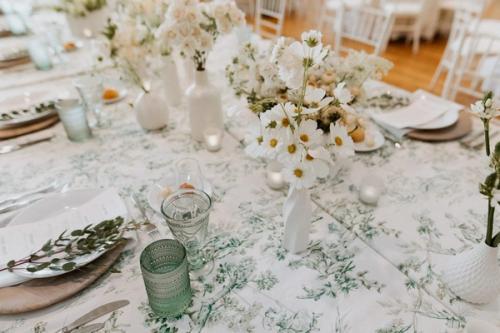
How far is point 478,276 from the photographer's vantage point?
27.3 inches

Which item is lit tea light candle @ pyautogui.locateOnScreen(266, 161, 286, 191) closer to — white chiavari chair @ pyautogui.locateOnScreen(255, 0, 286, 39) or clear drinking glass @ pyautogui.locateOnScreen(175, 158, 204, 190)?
clear drinking glass @ pyautogui.locateOnScreen(175, 158, 204, 190)

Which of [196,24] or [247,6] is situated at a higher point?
[196,24]

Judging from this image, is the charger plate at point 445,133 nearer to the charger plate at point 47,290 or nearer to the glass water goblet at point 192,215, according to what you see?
the glass water goblet at point 192,215

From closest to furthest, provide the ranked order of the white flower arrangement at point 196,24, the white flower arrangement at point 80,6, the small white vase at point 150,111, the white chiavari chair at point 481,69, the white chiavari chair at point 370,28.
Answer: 1. the white flower arrangement at point 196,24
2. the small white vase at point 150,111
3. the white chiavari chair at point 481,69
4. the white chiavari chair at point 370,28
5. the white flower arrangement at point 80,6

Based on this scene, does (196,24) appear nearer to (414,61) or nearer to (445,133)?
(445,133)

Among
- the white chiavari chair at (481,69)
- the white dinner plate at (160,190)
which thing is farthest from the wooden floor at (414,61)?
the white dinner plate at (160,190)

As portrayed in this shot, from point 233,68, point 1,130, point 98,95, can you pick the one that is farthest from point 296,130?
point 1,130

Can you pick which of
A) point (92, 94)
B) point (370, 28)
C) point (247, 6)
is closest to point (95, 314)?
point (92, 94)

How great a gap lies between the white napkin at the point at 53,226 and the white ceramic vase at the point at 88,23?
1.41 metres

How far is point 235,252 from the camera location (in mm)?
835

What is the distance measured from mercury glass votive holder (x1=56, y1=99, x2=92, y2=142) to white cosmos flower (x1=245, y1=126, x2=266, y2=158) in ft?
2.49

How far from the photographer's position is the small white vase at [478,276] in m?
0.68

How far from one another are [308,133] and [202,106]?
0.63m

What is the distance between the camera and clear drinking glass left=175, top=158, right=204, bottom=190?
978 millimetres
